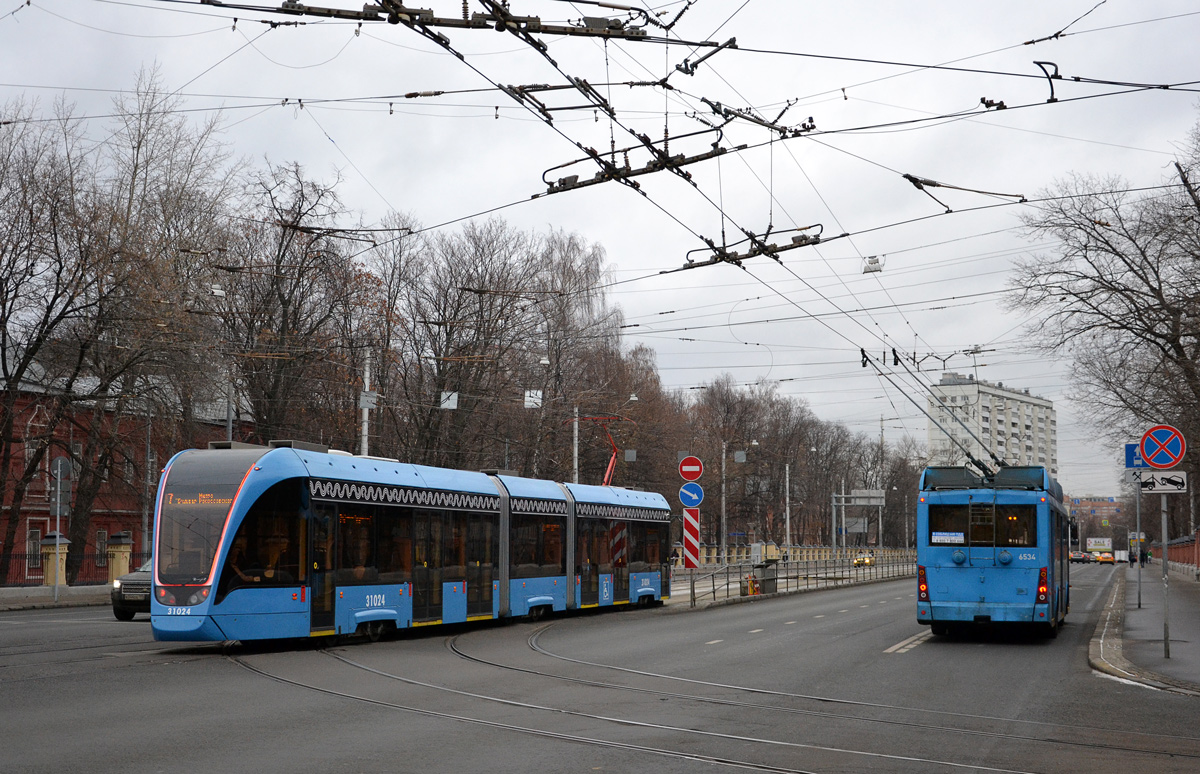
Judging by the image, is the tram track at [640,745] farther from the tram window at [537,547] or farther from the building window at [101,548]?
the building window at [101,548]

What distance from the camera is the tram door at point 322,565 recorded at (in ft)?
57.2

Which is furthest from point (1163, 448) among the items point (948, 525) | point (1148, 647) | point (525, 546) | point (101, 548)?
point (101, 548)

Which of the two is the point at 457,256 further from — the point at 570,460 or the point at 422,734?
the point at 422,734

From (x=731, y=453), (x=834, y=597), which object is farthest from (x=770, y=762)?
(x=731, y=453)

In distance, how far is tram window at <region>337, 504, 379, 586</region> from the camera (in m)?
18.2

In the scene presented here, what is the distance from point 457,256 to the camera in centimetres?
4853

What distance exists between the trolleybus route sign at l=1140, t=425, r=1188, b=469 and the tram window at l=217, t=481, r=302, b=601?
12511 millimetres

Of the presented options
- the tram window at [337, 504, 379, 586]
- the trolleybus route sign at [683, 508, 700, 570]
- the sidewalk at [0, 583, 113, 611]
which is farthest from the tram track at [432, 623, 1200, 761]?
the sidewalk at [0, 583, 113, 611]

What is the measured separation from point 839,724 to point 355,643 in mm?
10243

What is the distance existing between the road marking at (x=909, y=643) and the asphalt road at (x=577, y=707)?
0.09 meters

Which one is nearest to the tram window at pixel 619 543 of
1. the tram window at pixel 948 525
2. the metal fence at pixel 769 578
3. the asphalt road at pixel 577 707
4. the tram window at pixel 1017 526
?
the metal fence at pixel 769 578

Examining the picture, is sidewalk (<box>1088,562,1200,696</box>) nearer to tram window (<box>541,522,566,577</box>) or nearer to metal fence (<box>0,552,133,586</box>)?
tram window (<box>541,522,566,577</box>)

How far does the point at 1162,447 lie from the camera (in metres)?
17.2

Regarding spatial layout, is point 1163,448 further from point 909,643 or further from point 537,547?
point 537,547
